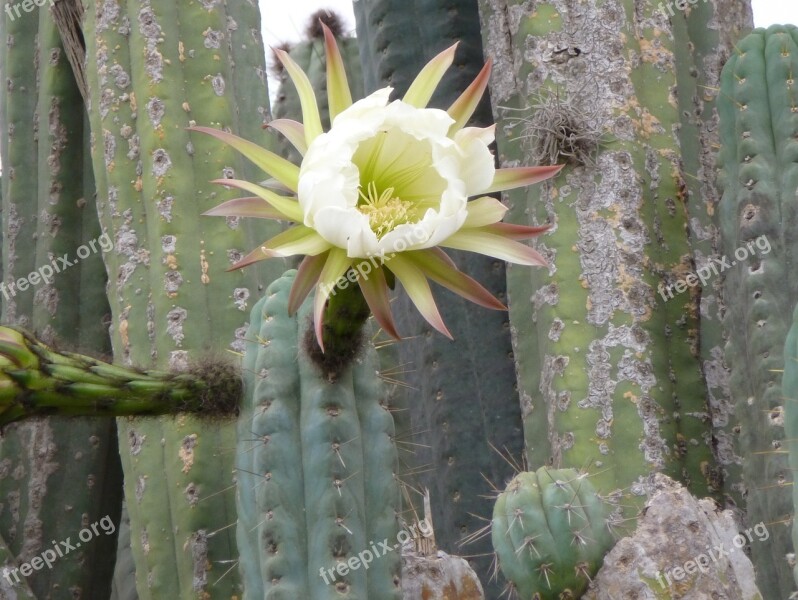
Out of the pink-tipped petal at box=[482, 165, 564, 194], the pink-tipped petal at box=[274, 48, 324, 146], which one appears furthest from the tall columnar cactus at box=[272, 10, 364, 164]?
the pink-tipped petal at box=[482, 165, 564, 194]

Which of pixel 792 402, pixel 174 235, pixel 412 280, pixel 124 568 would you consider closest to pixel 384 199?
pixel 412 280

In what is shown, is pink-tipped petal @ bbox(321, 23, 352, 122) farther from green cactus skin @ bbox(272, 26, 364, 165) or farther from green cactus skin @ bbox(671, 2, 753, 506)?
green cactus skin @ bbox(272, 26, 364, 165)

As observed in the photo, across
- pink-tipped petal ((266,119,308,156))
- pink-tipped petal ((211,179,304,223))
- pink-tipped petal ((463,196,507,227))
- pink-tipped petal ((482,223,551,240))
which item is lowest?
pink-tipped petal ((482,223,551,240))

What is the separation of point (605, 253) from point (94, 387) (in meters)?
1.48

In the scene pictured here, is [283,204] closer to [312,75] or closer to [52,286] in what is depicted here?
[52,286]

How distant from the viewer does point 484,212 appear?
6.86 ft

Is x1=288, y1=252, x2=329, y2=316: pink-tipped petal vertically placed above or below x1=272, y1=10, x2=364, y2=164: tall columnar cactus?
below

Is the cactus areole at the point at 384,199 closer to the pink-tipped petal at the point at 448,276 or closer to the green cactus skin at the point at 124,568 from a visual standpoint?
the pink-tipped petal at the point at 448,276

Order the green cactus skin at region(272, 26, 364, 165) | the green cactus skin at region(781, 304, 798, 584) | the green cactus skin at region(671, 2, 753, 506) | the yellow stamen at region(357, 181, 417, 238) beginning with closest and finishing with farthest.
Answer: the yellow stamen at region(357, 181, 417, 238), the green cactus skin at region(781, 304, 798, 584), the green cactus skin at region(671, 2, 753, 506), the green cactus skin at region(272, 26, 364, 165)

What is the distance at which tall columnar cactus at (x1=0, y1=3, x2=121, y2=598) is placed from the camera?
3633 millimetres

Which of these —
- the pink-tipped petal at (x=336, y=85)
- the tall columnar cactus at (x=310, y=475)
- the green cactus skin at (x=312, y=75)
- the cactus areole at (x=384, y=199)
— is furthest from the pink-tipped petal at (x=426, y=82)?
the green cactus skin at (x=312, y=75)

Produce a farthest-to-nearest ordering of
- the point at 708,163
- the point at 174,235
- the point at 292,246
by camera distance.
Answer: the point at 708,163, the point at 174,235, the point at 292,246

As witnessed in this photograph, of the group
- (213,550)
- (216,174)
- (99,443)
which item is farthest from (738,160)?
(99,443)

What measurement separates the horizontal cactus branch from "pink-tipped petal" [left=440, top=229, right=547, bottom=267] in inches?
24.8
